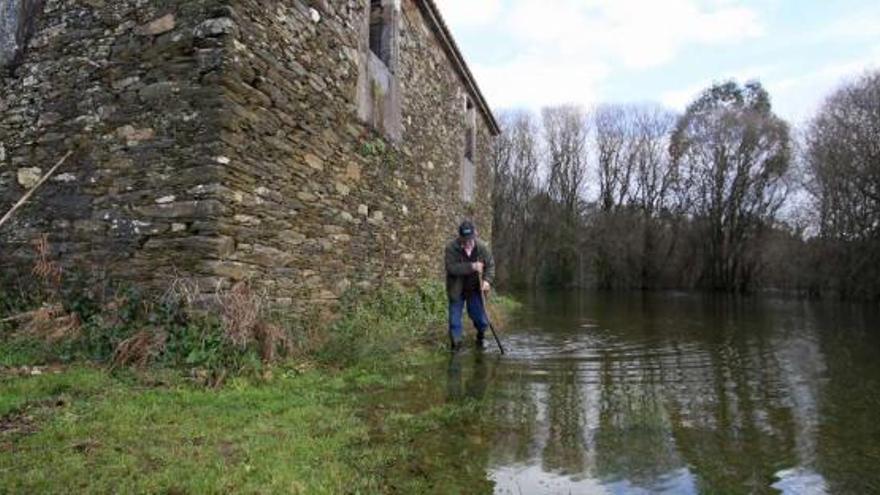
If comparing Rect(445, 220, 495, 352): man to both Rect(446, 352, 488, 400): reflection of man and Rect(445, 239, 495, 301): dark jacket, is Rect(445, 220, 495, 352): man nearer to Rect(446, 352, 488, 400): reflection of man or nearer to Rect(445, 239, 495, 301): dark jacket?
Rect(445, 239, 495, 301): dark jacket

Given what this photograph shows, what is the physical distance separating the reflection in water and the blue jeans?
2.04 ft

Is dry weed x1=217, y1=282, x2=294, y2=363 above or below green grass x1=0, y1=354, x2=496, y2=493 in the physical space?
above

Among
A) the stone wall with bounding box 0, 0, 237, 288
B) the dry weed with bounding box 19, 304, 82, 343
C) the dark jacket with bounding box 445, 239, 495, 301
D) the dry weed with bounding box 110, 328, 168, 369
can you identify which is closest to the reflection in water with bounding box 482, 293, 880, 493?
the dark jacket with bounding box 445, 239, 495, 301

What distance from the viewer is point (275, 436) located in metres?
4.16

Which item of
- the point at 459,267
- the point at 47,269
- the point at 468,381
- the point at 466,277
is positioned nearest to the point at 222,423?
the point at 468,381

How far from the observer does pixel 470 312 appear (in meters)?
9.08

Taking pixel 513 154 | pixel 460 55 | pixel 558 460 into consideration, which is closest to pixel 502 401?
pixel 558 460

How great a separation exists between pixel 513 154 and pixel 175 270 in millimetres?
38820

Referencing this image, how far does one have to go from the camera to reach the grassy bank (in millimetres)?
3350

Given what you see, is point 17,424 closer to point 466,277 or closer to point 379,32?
point 466,277

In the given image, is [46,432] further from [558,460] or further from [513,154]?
[513,154]

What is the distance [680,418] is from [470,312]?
14.1 feet

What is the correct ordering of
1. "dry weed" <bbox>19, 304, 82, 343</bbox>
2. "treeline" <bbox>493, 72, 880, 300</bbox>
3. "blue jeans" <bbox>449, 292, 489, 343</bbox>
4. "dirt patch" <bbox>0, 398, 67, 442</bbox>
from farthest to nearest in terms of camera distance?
"treeline" <bbox>493, 72, 880, 300</bbox>, "blue jeans" <bbox>449, 292, 489, 343</bbox>, "dry weed" <bbox>19, 304, 82, 343</bbox>, "dirt patch" <bbox>0, 398, 67, 442</bbox>

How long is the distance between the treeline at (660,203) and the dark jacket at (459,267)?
3248 cm
